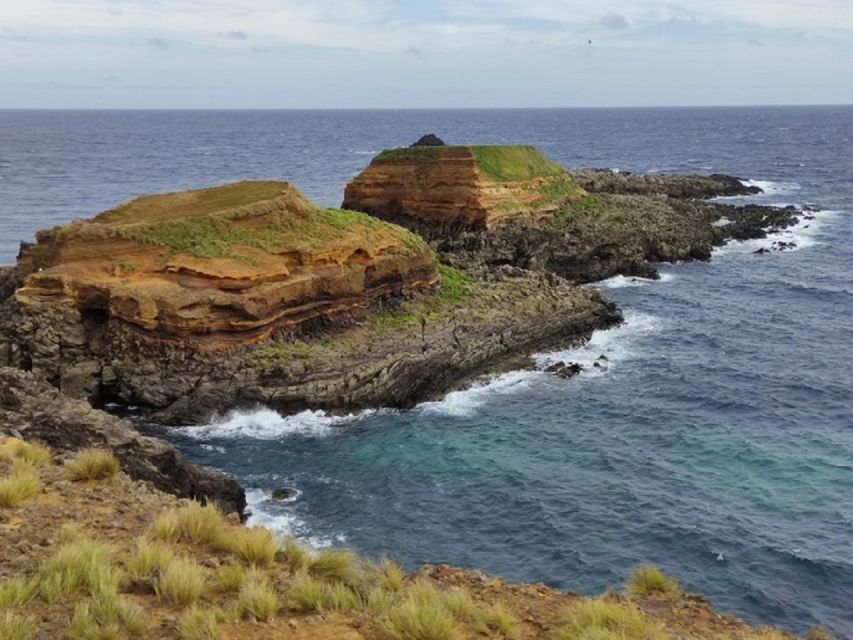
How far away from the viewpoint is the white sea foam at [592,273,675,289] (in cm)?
5088

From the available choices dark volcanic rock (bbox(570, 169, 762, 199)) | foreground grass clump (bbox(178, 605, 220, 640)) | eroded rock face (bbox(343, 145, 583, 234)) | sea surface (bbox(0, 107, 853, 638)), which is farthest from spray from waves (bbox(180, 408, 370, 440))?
dark volcanic rock (bbox(570, 169, 762, 199))

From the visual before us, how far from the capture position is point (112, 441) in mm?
19531

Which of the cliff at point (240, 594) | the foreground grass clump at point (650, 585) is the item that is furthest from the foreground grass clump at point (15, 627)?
the foreground grass clump at point (650, 585)

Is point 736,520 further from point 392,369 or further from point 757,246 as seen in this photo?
Result: point 757,246

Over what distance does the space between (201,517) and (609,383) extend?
931 inches

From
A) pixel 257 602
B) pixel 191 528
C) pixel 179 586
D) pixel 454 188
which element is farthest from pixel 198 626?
pixel 454 188

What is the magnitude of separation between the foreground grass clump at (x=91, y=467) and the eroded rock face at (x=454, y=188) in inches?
1489

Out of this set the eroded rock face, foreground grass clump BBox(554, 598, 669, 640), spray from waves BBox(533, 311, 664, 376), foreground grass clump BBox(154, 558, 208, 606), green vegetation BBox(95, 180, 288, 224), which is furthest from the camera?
the eroded rock face

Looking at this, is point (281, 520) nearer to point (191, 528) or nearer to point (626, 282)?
point (191, 528)

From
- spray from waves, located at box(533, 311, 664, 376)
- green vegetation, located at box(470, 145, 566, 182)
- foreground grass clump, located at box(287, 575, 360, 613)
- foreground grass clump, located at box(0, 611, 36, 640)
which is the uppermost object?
green vegetation, located at box(470, 145, 566, 182)

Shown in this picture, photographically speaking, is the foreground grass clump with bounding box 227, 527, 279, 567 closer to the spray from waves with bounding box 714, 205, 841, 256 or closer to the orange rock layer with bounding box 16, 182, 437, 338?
the orange rock layer with bounding box 16, 182, 437, 338

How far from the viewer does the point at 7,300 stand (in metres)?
32.3

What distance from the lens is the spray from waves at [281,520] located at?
21.0 meters

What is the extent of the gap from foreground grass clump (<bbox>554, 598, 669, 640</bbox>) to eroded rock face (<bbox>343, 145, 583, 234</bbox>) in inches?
1635
